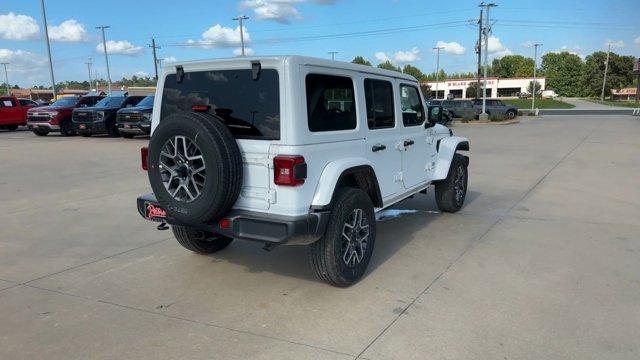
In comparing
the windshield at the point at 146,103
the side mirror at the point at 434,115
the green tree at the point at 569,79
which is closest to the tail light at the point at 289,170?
the side mirror at the point at 434,115

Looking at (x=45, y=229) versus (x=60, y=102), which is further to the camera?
(x=60, y=102)

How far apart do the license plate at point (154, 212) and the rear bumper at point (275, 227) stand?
547 mm

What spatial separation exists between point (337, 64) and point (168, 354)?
2.59m

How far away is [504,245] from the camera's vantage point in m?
5.45

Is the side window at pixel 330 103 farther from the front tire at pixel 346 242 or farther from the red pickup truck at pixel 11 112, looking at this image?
the red pickup truck at pixel 11 112

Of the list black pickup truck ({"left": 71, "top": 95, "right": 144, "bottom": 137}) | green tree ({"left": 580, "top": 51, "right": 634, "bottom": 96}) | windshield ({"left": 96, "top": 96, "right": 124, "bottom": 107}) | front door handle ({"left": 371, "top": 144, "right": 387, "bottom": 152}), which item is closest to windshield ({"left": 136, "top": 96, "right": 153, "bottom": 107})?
black pickup truck ({"left": 71, "top": 95, "right": 144, "bottom": 137})

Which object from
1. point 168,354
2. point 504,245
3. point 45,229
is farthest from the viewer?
point 45,229

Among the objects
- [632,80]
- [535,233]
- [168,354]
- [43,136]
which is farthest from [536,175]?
[632,80]

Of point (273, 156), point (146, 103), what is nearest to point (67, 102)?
point (146, 103)

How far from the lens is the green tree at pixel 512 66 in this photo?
15218 cm

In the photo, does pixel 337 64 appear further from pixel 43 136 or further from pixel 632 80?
pixel 632 80

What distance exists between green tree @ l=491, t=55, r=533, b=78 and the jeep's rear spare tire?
160296 millimetres

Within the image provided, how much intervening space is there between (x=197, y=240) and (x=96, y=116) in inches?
684

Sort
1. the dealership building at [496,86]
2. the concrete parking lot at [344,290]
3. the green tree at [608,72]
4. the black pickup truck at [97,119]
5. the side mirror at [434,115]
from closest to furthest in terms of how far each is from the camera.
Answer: the concrete parking lot at [344,290] → the side mirror at [434,115] → the black pickup truck at [97,119] → the green tree at [608,72] → the dealership building at [496,86]
